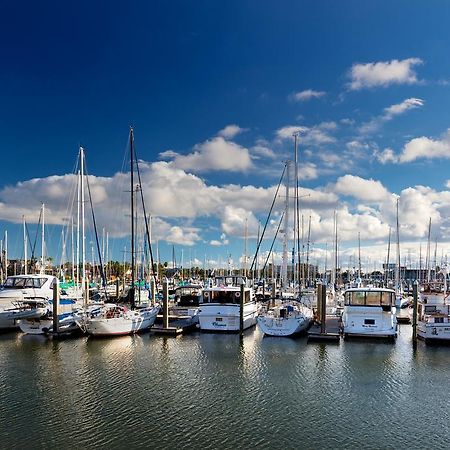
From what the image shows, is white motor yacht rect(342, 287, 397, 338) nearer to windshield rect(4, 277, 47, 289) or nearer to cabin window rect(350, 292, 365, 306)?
cabin window rect(350, 292, 365, 306)

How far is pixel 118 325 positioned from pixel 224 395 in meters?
17.2

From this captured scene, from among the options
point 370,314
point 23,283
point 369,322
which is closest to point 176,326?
point 23,283

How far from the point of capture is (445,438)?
17.4 metres

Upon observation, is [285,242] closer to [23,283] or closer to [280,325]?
[280,325]

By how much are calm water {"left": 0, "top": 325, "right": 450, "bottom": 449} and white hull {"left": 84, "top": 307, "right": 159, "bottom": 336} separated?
85.1 inches

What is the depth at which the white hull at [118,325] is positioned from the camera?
120ft

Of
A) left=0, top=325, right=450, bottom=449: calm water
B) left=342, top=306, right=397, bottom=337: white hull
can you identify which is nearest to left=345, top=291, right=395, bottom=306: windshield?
left=342, top=306, right=397, bottom=337: white hull

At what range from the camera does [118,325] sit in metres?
37.3

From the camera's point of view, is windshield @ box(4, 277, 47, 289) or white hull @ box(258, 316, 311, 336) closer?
white hull @ box(258, 316, 311, 336)

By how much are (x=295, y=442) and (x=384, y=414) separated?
4.98 meters

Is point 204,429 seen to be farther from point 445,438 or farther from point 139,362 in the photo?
point 139,362

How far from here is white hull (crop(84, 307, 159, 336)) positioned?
3666cm

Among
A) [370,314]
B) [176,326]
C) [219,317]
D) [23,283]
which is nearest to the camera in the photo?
[370,314]

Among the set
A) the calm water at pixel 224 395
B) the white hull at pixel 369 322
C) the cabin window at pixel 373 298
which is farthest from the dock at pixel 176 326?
the cabin window at pixel 373 298
